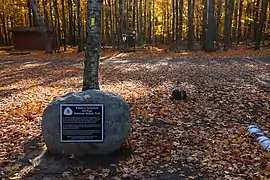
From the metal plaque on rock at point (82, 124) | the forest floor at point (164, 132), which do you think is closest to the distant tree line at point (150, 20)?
the forest floor at point (164, 132)

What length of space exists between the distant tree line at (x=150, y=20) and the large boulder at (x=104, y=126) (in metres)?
18.7

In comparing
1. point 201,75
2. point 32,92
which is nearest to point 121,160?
point 32,92

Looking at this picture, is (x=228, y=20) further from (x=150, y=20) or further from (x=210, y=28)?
(x=150, y=20)

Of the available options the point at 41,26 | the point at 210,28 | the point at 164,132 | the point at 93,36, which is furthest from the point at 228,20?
the point at 164,132

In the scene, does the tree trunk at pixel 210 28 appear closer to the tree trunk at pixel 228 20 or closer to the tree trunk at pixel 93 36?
the tree trunk at pixel 228 20

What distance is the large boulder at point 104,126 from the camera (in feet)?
17.0

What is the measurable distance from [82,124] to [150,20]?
122 ft

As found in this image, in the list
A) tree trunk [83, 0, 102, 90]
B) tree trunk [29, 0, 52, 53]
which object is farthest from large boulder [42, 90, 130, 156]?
tree trunk [29, 0, 52, 53]

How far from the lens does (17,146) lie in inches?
231

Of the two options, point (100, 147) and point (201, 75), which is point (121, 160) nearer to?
point (100, 147)

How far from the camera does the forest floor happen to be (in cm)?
485

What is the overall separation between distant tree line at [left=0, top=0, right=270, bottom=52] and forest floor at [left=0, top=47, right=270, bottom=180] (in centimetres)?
1322

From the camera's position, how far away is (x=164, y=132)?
652 cm

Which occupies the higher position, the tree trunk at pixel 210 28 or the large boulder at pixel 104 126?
the tree trunk at pixel 210 28
